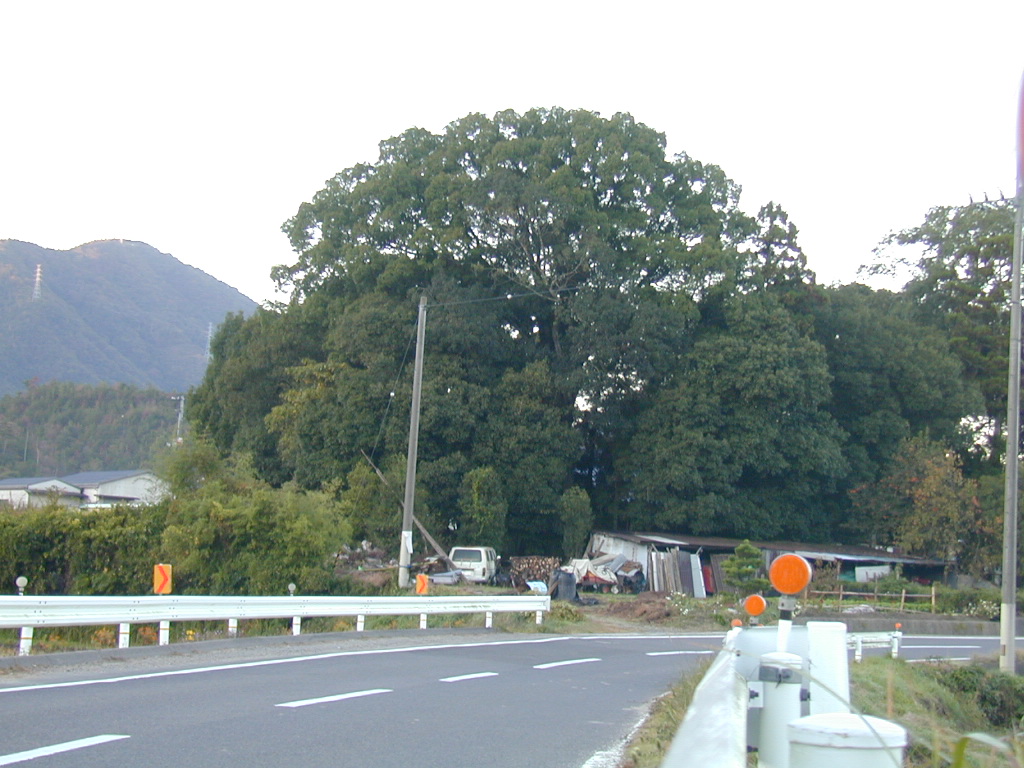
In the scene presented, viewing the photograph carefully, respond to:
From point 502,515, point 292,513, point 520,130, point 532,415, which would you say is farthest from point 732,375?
point 292,513

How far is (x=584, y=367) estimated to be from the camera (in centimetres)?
4175

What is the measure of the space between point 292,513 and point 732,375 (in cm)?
2224

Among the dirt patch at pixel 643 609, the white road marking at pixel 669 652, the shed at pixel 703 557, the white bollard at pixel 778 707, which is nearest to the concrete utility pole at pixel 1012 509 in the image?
the white road marking at pixel 669 652

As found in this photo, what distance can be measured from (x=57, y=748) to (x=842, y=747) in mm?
6919

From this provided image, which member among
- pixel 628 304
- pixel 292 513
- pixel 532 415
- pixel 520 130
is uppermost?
pixel 520 130

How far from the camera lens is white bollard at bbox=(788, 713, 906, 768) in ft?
8.08

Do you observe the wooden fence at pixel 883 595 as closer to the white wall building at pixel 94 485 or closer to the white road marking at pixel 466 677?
the white road marking at pixel 466 677

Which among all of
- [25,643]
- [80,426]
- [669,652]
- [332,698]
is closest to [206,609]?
[25,643]

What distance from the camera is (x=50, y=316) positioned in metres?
166

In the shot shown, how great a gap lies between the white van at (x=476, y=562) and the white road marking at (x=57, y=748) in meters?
28.3

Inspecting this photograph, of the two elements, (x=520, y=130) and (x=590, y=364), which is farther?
(x=520, y=130)

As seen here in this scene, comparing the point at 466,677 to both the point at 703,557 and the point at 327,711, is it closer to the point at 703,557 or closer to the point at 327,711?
the point at 327,711

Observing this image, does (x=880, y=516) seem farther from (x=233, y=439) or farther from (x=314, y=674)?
(x=314, y=674)

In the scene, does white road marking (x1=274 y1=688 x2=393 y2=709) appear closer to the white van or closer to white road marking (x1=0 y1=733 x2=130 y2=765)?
white road marking (x1=0 y1=733 x2=130 y2=765)
